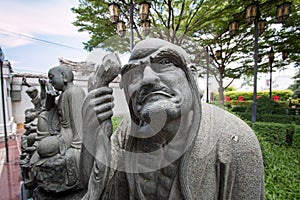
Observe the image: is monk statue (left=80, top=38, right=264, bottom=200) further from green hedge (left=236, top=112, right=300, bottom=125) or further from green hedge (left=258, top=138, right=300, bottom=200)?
green hedge (left=236, top=112, right=300, bottom=125)

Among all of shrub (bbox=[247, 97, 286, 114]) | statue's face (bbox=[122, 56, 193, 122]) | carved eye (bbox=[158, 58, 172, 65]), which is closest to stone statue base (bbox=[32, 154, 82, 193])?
statue's face (bbox=[122, 56, 193, 122])

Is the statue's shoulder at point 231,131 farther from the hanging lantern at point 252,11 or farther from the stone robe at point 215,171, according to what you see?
the hanging lantern at point 252,11

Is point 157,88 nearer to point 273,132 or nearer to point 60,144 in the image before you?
point 60,144

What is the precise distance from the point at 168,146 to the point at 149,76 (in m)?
0.32

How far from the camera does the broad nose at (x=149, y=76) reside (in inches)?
29.4

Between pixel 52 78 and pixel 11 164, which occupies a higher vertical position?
→ pixel 52 78

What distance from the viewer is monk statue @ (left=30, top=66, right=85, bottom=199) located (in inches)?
85.3

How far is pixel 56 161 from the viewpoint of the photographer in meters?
2.21

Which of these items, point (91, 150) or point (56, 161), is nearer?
point (91, 150)

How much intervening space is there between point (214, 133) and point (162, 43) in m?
0.47

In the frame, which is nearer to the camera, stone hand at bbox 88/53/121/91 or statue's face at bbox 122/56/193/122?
statue's face at bbox 122/56/193/122

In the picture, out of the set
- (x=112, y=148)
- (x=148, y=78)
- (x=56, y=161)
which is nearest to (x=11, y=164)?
(x=56, y=161)

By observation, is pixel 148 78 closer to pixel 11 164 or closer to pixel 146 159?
pixel 146 159

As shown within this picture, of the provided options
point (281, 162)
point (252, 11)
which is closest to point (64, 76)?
point (281, 162)
